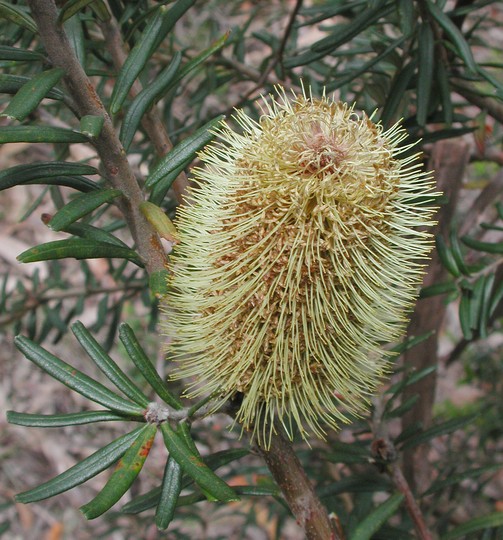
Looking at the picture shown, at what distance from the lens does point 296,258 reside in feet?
2.48

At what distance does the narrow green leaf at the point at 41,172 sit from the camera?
2.35 ft

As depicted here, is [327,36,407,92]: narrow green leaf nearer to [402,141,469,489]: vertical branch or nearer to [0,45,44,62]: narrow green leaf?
[402,141,469,489]: vertical branch

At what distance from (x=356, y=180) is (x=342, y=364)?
0.75 ft

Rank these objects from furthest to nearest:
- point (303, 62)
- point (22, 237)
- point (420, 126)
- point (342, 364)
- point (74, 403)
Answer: point (22, 237) → point (74, 403) → point (303, 62) → point (420, 126) → point (342, 364)

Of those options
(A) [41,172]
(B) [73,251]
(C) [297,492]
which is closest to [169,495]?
(C) [297,492]

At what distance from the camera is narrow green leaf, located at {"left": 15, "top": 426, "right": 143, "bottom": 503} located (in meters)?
0.67

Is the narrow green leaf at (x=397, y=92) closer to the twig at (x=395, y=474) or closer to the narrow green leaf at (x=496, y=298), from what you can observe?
the narrow green leaf at (x=496, y=298)

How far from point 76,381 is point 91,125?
11.4 inches

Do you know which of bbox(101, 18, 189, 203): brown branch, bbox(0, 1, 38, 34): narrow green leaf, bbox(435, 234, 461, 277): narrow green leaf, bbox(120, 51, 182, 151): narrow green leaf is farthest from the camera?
bbox(435, 234, 461, 277): narrow green leaf

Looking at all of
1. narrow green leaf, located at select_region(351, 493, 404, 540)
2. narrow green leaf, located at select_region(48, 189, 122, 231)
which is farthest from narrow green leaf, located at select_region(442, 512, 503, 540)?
narrow green leaf, located at select_region(48, 189, 122, 231)

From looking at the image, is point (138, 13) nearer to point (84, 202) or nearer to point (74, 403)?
point (84, 202)

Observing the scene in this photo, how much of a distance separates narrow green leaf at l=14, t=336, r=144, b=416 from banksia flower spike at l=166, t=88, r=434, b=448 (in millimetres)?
131

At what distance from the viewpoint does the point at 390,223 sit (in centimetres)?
77

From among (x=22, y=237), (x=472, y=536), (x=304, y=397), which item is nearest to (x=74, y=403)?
(x=22, y=237)
